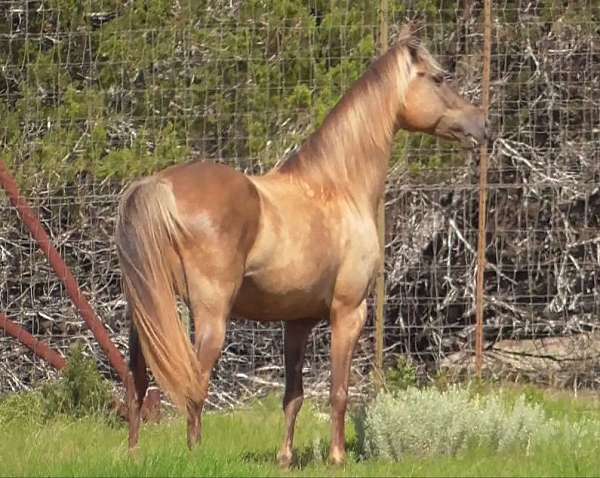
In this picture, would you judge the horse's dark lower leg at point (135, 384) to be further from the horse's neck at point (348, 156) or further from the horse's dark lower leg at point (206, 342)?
the horse's neck at point (348, 156)

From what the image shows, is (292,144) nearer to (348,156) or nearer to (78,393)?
(78,393)

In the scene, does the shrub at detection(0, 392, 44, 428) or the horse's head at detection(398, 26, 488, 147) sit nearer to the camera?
the horse's head at detection(398, 26, 488, 147)

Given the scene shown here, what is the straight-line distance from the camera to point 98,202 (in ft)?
33.4

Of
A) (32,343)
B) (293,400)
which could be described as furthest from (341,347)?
(32,343)

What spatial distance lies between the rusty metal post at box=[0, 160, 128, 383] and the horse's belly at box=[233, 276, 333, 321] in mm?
2631

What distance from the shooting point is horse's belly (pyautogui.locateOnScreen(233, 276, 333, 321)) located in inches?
267

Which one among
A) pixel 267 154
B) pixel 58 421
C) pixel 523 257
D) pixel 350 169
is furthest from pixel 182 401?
pixel 523 257

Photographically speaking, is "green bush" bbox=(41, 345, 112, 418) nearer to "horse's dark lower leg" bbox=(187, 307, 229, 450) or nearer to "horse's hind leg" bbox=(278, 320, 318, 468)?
"horse's hind leg" bbox=(278, 320, 318, 468)

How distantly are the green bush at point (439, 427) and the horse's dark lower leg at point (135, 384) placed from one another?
48.2 inches

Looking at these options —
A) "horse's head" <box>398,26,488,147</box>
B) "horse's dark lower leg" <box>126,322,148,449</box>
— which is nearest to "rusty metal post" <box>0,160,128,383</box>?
"horse's dark lower leg" <box>126,322,148,449</box>

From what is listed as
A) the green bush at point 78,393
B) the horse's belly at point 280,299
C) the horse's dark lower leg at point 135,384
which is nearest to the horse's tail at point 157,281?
the horse's dark lower leg at point 135,384

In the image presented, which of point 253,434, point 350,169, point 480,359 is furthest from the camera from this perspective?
point 480,359

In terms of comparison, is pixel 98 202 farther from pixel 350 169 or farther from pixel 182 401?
pixel 182 401

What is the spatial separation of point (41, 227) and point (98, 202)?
728 mm
